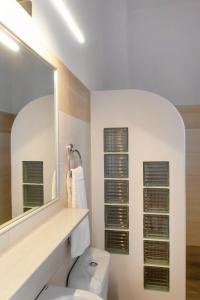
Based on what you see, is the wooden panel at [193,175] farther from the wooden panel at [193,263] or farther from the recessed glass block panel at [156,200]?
the recessed glass block panel at [156,200]

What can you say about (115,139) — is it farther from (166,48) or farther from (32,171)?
(166,48)

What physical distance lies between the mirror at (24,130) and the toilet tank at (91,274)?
0.53 m

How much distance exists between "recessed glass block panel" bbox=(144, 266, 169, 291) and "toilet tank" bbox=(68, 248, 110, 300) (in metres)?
0.50

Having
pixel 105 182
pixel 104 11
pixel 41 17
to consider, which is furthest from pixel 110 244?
pixel 104 11

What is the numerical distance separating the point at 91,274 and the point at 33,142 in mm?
869

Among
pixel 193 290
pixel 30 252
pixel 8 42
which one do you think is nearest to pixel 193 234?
pixel 193 290

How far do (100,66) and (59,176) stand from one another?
173cm

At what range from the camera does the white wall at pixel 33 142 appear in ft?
3.38

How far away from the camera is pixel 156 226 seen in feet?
6.39

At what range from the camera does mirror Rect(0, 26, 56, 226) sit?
0.96 meters

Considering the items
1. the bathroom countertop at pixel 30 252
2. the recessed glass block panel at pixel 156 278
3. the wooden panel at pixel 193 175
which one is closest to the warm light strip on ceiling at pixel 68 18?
the bathroom countertop at pixel 30 252

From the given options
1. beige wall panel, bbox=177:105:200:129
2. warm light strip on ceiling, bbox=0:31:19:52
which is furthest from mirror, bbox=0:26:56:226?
beige wall panel, bbox=177:105:200:129

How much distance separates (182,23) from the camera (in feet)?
9.55

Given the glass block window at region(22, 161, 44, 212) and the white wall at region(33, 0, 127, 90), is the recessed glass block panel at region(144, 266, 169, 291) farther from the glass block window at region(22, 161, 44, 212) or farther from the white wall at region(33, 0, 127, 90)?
the white wall at region(33, 0, 127, 90)
